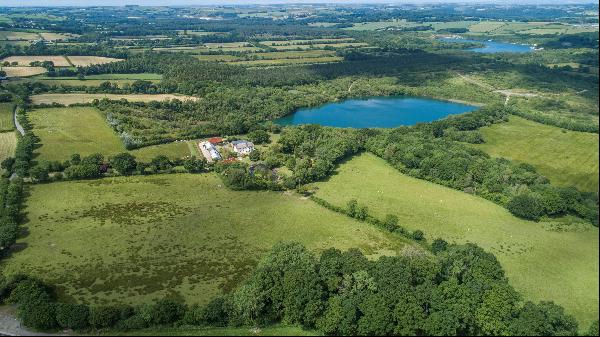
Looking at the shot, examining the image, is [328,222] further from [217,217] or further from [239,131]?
[239,131]

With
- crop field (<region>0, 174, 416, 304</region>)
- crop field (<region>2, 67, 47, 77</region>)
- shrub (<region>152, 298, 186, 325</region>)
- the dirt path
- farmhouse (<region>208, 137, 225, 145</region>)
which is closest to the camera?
shrub (<region>152, 298, 186, 325</region>)

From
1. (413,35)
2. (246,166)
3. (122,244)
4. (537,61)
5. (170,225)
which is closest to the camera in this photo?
(122,244)

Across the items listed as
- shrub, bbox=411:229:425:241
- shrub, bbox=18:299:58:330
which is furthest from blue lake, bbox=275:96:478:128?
shrub, bbox=18:299:58:330

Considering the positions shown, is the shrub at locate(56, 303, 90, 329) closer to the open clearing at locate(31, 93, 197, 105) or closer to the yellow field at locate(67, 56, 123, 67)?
the open clearing at locate(31, 93, 197, 105)

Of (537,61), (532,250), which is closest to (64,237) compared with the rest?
(532,250)

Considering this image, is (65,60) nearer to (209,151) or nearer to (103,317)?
(209,151)
